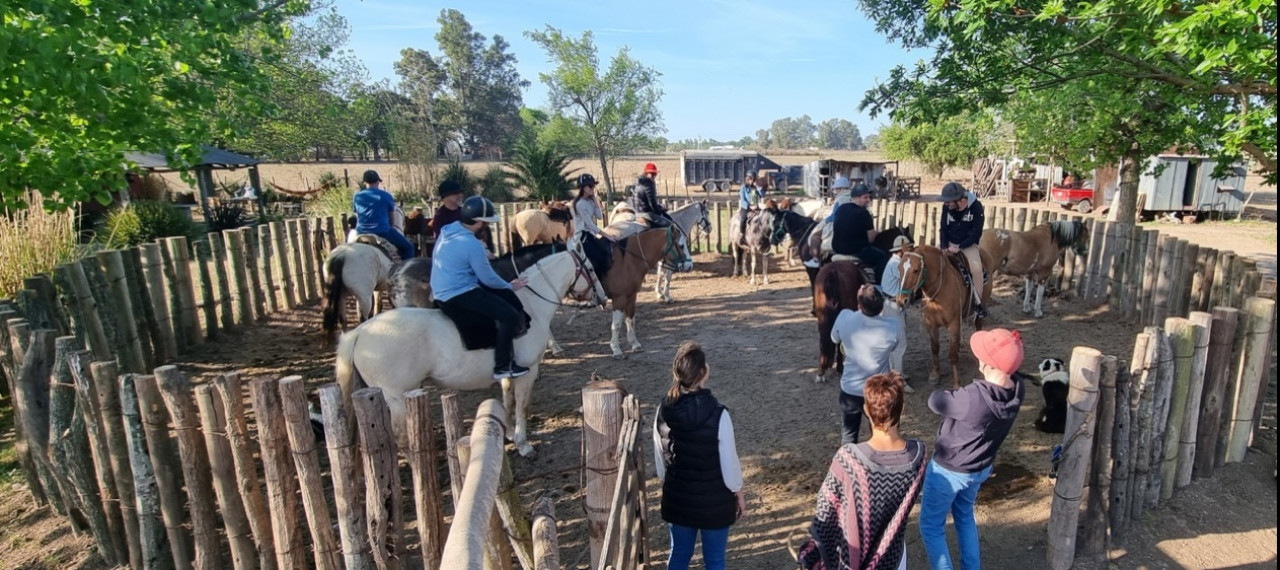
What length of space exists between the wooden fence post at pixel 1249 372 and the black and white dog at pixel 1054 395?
1109 mm

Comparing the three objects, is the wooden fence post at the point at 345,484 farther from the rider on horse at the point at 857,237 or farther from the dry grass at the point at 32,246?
the rider on horse at the point at 857,237

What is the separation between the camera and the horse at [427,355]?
16.3 ft

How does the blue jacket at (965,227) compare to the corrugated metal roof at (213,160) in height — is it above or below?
below

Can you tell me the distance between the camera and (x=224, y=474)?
3.78 m

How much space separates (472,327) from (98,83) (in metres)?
3.48

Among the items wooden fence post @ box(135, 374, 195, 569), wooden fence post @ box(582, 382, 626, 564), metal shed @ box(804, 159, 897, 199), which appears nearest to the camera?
wooden fence post @ box(582, 382, 626, 564)

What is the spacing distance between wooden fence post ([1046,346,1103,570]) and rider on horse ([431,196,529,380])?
4.09 m

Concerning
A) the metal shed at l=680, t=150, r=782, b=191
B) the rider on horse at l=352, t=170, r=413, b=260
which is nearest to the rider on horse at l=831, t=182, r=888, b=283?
the rider on horse at l=352, t=170, r=413, b=260

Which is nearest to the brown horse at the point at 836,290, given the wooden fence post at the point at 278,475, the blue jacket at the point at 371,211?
the wooden fence post at the point at 278,475

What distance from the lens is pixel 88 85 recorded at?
4.95 meters

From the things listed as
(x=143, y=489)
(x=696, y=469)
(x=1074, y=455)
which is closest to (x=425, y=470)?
(x=696, y=469)

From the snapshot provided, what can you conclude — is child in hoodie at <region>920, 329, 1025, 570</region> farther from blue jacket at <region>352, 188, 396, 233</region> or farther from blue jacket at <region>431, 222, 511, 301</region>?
blue jacket at <region>352, 188, 396, 233</region>

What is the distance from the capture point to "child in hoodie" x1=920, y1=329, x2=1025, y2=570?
3594 mm

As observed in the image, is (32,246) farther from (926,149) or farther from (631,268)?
(926,149)
